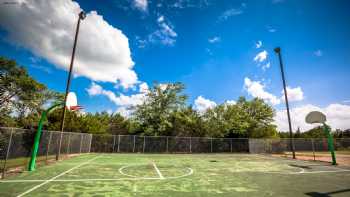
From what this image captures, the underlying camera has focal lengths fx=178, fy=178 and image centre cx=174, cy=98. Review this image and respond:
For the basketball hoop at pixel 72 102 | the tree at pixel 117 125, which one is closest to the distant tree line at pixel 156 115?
the tree at pixel 117 125

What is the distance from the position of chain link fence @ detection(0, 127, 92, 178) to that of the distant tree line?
23.8 feet

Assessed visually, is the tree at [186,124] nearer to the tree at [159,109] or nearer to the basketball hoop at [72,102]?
the tree at [159,109]

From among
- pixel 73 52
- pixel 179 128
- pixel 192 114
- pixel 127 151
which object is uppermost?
pixel 73 52

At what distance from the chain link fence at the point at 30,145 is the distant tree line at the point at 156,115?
726 cm

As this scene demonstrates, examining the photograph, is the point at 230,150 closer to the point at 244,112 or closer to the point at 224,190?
the point at 244,112

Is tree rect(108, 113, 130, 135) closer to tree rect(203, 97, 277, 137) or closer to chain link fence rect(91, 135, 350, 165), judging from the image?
chain link fence rect(91, 135, 350, 165)

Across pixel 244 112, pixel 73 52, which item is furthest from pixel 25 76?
pixel 244 112

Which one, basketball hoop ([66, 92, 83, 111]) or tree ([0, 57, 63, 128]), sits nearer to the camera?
basketball hoop ([66, 92, 83, 111])

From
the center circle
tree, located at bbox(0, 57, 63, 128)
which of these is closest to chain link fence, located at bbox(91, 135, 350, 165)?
tree, located at bbox(0, 57, 63, 128)

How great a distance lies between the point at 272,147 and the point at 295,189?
1996 cm

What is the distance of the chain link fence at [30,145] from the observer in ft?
32.7

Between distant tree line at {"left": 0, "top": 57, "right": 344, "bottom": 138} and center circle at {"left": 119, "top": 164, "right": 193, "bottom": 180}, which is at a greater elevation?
distant tree line at {"left": 0, "top": 57, "right": 344, "bottom": 138}

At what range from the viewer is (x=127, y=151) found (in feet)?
65.3

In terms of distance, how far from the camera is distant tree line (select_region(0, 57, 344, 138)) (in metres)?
18.8
